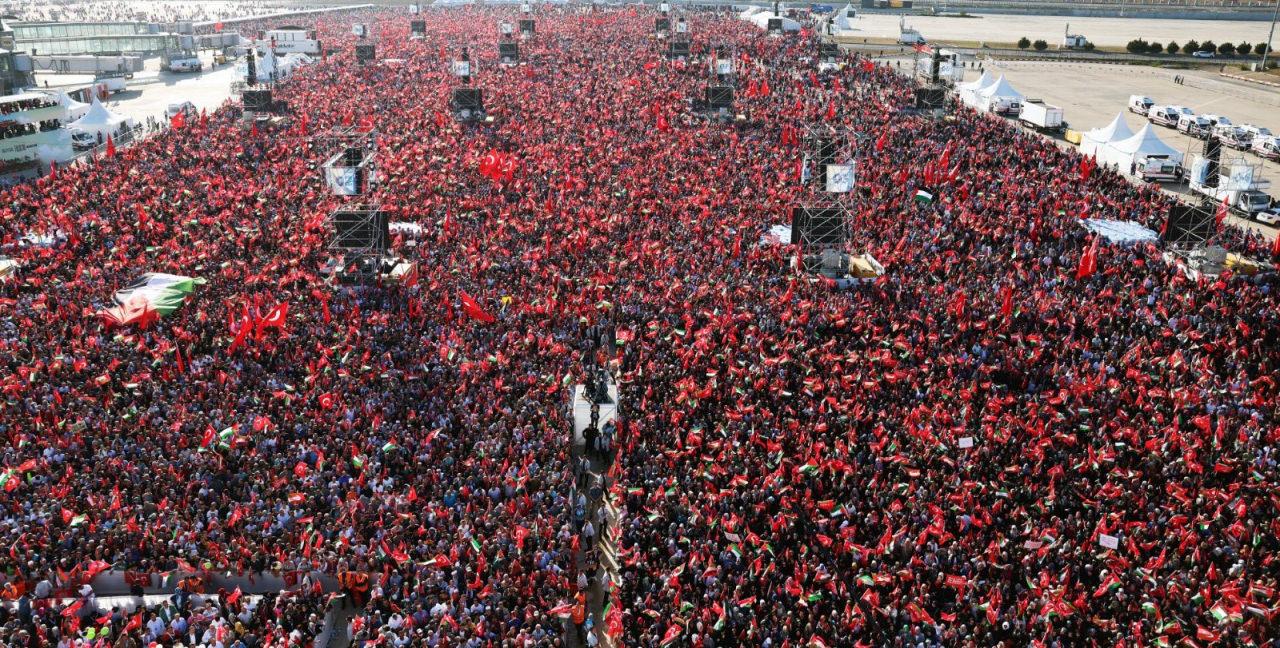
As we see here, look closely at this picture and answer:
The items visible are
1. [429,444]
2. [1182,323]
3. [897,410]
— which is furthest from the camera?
[1182,323]

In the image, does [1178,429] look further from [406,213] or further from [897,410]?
[406,213]

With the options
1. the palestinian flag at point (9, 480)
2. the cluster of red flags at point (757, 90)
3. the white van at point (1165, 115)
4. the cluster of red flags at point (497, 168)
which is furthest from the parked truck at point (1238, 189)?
the palestinian flag at point (9, 480)

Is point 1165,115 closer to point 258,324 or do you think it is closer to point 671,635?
point 258,324

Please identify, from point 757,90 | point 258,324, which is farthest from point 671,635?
point 757,90

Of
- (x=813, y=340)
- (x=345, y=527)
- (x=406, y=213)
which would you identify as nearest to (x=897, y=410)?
(x=813, y=340)

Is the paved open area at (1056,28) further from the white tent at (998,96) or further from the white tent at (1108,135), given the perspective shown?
the white tent at (1108,135)
